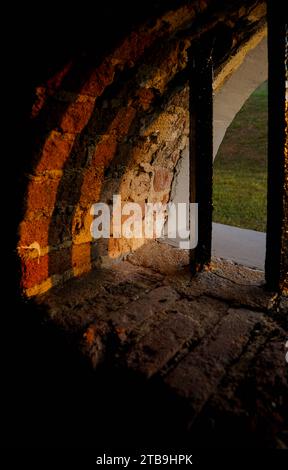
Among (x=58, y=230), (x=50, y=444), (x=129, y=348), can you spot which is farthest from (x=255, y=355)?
(x=58, y=230)

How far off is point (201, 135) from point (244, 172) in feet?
25.1

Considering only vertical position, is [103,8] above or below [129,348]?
above

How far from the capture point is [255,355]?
36.8 inches

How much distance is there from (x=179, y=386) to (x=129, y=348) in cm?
22

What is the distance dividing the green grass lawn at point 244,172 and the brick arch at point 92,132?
2788mm

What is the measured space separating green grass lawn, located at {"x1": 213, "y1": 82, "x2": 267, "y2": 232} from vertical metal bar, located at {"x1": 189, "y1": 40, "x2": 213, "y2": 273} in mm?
2807

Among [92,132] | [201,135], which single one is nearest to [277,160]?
[201,135]

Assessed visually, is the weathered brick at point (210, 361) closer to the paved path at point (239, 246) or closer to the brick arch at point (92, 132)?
the brick arch at point (92, 132)

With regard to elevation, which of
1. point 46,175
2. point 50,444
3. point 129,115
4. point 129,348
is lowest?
point 50,444

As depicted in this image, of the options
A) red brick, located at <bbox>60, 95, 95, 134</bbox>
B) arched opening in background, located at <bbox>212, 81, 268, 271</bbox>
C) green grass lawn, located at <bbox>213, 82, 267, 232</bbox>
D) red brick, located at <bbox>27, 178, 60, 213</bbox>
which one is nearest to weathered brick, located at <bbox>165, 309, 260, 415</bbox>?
arched opening in background, located at <bbox>212, 81, 268, 271</bbox>

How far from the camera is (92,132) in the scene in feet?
4.09

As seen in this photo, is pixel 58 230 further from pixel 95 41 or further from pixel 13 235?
pixel 95 41

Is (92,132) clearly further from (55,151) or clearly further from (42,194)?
(42,194)

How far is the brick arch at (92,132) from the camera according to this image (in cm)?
104
